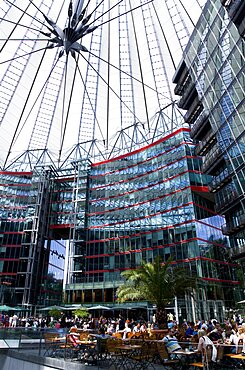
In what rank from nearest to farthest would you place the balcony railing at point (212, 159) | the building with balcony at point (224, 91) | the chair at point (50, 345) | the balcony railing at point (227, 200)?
the chair at point (50, 345) < the building with balcony at point (224, 91) < the balcony railing at point (227, 200) < the balcony railing at point (212, 159)

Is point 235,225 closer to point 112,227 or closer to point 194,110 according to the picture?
point 194,110

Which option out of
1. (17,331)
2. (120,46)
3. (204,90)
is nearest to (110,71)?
(120,46)

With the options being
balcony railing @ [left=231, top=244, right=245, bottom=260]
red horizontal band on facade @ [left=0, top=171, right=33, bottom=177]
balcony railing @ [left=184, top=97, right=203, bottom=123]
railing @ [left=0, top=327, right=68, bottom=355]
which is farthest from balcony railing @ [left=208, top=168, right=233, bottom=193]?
red horizontal band on facade @ [left=0, top=171, right=33, bottom=177]

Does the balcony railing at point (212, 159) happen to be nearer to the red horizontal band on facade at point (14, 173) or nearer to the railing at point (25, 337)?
the railing at point (25, 337)

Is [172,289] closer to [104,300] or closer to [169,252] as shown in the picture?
[169,252]

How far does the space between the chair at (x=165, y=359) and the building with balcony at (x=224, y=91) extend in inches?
743

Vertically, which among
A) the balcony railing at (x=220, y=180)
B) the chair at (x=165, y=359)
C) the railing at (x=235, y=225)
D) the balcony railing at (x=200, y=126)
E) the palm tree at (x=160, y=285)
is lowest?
the chair at (x=165, y=359)

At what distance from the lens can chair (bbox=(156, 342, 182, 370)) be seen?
9.53 metres

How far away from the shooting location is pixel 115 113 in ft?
161

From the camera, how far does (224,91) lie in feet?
89.2

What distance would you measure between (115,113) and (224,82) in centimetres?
2439

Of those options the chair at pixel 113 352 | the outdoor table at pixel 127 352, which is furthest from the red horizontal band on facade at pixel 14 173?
the outdoor table at pixel 127 352

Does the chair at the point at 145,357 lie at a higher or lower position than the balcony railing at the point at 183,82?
lower

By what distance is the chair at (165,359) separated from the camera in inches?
375
